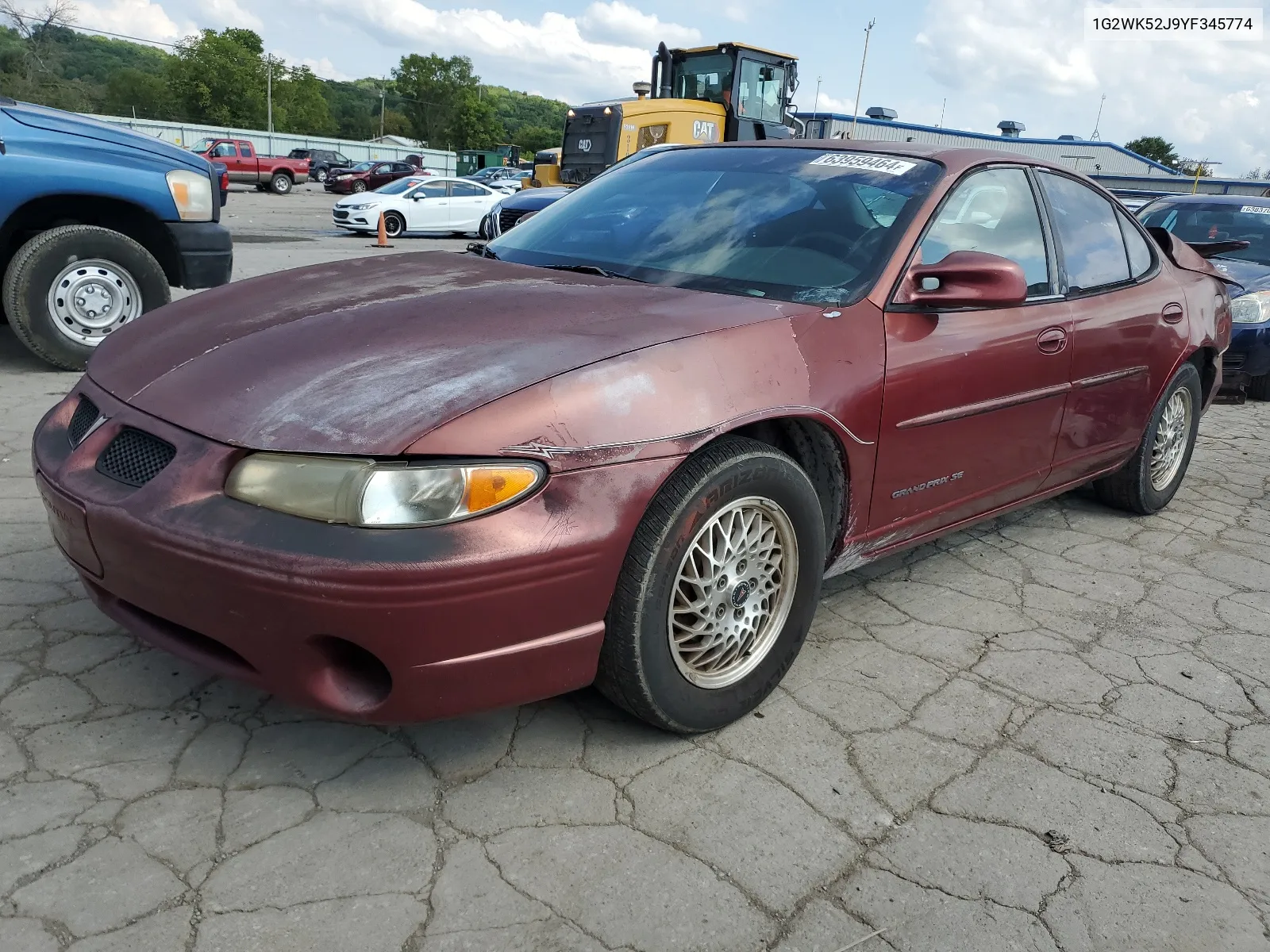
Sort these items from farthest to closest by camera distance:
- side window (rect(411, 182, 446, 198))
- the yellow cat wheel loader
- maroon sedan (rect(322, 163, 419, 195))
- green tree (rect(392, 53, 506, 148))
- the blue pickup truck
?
green tree (rect(392, 53, 506, 148)), maroon sedan (rect(322, 163, 419, 195)), side window (rect(411, 182, 446, 198)), the yellow cat wheel loader, the blue pickup truck

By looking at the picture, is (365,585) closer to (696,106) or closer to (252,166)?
(696,106)

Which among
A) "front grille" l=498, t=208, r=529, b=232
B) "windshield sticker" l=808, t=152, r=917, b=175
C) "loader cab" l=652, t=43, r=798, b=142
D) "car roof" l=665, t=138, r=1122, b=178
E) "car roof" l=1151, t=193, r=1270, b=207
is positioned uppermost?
"loader cab" l=652, t=43, r=798, b=142

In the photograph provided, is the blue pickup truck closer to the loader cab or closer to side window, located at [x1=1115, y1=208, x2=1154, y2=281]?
side window, located at [x1=1115, y1=208, x2=1154, y2=281]

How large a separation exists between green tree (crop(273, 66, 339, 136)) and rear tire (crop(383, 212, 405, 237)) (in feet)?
222

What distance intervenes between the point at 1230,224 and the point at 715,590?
757 centimetres

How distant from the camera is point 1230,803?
2273 mm

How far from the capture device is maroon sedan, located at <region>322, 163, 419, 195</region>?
33.4 m

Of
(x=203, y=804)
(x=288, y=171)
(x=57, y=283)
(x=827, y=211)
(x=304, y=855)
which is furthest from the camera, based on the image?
(x=288, y=171)

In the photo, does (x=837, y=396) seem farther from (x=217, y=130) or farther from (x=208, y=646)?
(x=217, y=130)

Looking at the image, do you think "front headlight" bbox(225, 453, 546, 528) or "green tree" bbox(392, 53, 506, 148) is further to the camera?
"green tree" bbox(392, 53, 506, 148)

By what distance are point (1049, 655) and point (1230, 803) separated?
2.48ft

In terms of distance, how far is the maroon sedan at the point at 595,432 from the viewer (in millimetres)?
1836

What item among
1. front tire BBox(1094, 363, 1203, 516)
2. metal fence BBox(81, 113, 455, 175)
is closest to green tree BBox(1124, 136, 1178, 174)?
metal fence BBox(81, 113, 455, 175)

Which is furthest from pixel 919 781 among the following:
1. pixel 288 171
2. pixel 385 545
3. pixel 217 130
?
pixel 217 130
